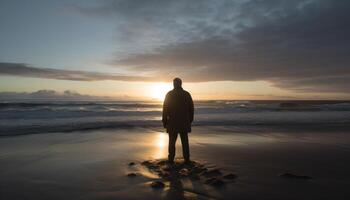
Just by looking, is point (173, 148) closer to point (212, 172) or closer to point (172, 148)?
point (172, 148)

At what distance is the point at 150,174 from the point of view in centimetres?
612

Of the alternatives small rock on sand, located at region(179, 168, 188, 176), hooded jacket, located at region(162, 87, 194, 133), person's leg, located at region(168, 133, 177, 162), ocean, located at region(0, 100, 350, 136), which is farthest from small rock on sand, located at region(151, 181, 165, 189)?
ocean, located at region(0, 100, 350, 136)

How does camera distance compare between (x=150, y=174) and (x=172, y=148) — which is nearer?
(x=150, y=174)

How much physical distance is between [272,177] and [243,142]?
5156 millimetres

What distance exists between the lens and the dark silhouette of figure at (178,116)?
23.4ft

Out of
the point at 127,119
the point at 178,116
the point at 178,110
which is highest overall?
the point at 178,110

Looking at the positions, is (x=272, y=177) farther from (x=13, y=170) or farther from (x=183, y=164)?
(x=13, y=170)

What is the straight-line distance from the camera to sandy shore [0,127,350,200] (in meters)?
4.90

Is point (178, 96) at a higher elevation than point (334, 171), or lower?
higher

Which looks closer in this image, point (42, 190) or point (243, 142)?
point (42, 190)

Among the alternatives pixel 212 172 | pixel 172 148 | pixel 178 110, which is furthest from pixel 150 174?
pixel 178 110

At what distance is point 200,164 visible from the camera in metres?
7.09

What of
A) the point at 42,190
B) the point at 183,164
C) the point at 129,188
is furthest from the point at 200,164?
the point at 42,190

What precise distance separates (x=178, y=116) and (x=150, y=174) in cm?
163
